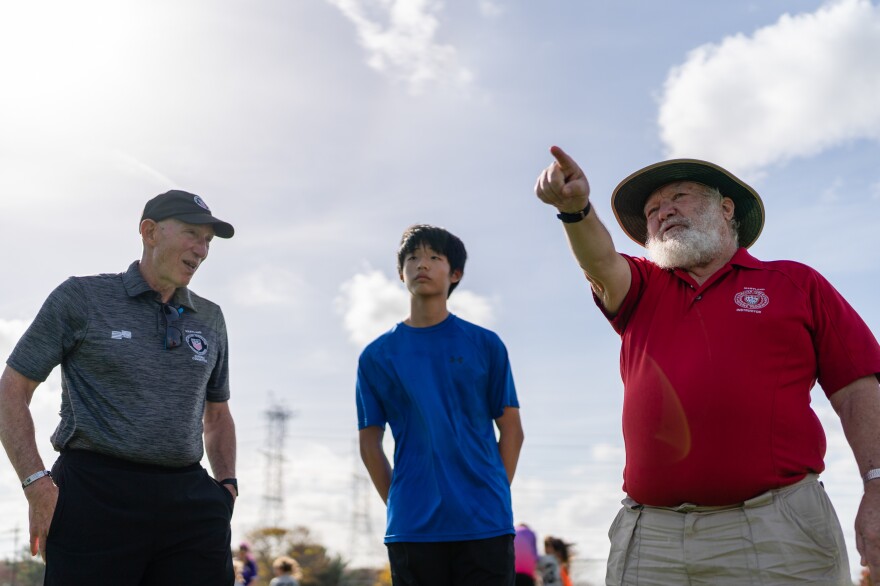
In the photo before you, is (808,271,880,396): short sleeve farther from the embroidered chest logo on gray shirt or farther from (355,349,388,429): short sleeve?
the embroidered chest logo on gray shirt

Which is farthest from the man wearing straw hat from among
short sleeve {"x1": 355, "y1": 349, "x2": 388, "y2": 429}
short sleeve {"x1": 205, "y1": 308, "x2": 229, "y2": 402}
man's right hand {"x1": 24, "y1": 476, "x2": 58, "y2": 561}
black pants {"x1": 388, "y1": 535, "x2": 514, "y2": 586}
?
man's right hand {"x1": 24, "y1": 476, "x2": 58, "y2": 561}

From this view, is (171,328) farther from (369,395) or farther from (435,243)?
(435,243)

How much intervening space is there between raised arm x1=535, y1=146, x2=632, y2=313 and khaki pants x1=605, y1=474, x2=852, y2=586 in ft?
3.31

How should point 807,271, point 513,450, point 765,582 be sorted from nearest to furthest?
point 765,582, point 807,271, point 513,450

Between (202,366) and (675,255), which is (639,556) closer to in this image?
(675,255)

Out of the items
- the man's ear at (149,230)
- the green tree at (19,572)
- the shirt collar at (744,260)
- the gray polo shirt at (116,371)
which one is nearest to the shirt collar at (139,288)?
the gray polo shirt at (116,371)

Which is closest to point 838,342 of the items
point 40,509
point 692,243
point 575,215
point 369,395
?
point 692,243

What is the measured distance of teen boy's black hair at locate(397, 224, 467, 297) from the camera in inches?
197

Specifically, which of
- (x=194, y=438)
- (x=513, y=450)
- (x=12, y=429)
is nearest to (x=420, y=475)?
(x=513, y=450)

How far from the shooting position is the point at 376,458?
483cm

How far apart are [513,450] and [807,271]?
6.12 ft

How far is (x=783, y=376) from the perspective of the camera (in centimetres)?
354

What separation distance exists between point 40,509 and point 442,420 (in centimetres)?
198

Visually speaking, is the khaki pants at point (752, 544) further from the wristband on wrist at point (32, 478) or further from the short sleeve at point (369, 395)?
the wristband on wrist at point (32, 478)
